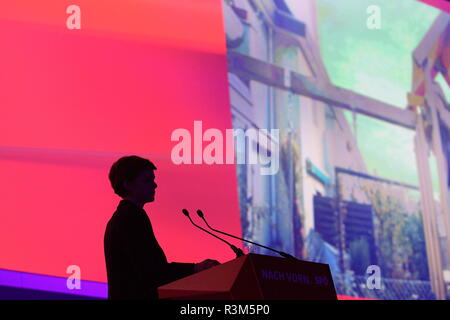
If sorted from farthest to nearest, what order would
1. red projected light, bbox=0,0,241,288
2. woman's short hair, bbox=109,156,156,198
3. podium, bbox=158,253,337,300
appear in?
red projected light, bbox=0,0,241,288
woman's short hair, bbox=109,156,156,198
podium, bbox=158,253,337,300

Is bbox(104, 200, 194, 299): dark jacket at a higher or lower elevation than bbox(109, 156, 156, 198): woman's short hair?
lower

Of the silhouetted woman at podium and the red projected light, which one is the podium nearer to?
the silhouetted woman at podium

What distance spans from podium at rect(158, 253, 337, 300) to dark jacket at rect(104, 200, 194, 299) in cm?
29

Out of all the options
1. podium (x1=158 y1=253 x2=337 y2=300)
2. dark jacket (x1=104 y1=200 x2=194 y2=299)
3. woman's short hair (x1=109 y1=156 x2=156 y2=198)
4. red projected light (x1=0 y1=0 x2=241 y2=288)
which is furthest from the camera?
red projected light (x1=0 y1=0 x2=241 y2=288)

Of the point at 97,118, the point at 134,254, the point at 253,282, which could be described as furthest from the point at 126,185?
the point at 97,118

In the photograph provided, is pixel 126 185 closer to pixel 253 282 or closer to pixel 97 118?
pixel 253 282

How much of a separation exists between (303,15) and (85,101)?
143 cm

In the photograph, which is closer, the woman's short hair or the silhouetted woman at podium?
the silhouetted woman at podium

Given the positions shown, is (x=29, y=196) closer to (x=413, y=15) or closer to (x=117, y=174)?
(x=117, y=174)

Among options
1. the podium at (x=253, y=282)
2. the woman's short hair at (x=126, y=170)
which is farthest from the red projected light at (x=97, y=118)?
the podium at (x=253, y=282)

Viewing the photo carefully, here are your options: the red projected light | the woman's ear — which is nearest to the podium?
the woman's ear

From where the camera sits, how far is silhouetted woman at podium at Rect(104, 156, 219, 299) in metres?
1.86

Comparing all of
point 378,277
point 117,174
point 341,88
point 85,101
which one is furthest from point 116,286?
point 341,88

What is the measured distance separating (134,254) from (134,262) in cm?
2
